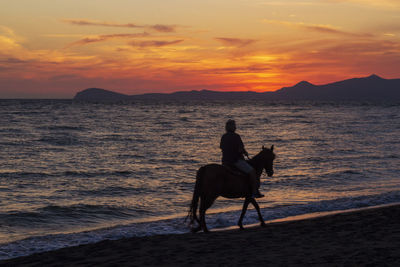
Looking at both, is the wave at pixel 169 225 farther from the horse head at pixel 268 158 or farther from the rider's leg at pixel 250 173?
the horse head at pixel 268 158

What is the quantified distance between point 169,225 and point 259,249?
12.7 ft

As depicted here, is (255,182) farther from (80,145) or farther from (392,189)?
(80,145)

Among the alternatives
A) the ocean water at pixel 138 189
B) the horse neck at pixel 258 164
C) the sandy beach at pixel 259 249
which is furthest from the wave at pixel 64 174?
the sandy beach at pixel 259 249

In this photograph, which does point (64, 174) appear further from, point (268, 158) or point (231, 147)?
point (268, 158)

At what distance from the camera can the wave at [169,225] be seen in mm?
9188

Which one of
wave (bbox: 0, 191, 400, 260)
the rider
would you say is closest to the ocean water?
wave (bbox: 0, 191, 400, 260)

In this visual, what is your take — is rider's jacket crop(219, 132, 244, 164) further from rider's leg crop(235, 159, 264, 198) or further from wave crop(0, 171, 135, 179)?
wave crop(0, 171, 135, 179)

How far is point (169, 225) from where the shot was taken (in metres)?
11.0

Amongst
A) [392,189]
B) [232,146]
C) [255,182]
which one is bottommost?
[392,189]

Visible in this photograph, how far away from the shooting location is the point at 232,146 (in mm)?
9617

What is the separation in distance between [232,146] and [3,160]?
57.8 ft

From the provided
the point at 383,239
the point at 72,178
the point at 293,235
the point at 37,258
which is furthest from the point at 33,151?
the point at 383,239

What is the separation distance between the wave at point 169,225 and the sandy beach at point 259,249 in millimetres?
1009

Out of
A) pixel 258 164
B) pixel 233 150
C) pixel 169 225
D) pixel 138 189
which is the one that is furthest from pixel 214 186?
pixel 138 189
